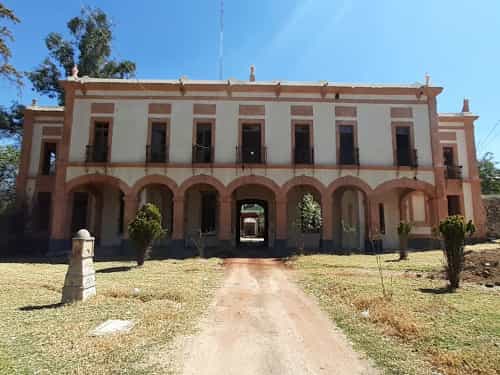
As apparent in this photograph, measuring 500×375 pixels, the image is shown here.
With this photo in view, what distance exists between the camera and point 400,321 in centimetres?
470

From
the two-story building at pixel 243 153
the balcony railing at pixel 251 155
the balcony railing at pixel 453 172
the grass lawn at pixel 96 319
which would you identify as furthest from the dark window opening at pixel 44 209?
the balcony railing at pixel 453 172

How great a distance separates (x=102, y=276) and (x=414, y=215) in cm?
1646

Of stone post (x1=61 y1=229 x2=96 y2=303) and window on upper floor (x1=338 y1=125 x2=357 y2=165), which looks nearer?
stone post (x1=61 y1=229 x2=96 y2=303)

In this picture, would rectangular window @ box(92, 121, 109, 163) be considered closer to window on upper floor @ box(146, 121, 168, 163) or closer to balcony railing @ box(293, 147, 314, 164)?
window on upper floor @ box(146, 121, 168, 163)

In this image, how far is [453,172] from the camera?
19.7 m

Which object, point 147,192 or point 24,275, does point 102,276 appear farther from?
point 147,192

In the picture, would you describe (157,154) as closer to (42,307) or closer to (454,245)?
(42,307)

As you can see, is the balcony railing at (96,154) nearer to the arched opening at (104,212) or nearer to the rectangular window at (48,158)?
the arched opening at (104,212)

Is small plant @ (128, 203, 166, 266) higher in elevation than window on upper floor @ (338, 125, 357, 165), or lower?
lower

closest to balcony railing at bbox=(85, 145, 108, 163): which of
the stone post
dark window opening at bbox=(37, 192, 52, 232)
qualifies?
dark window opening at bbox=(37, 192, 52, 232)

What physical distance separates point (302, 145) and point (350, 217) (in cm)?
460

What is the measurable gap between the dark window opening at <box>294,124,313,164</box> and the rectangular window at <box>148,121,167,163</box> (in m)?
6.63

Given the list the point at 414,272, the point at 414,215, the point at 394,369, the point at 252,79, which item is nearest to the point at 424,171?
the point at 414,215

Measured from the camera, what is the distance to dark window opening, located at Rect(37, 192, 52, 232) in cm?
1834
